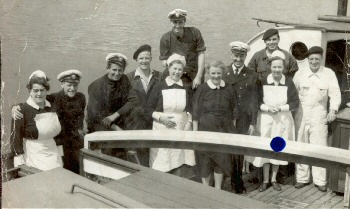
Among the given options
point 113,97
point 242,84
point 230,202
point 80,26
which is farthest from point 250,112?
point 80,26

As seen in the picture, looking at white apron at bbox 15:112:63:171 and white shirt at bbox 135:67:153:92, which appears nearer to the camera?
white apron at bbox 15:112:63:171

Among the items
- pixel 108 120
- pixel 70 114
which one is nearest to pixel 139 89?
pixel 108 120

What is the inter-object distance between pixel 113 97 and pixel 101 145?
122 cm

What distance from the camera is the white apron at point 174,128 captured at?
439 centimetres

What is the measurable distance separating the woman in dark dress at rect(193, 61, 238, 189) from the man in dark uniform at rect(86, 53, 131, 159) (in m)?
0.76

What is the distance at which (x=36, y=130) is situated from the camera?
3932 mm

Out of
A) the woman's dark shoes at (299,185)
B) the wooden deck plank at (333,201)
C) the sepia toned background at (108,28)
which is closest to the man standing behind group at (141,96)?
the woman's dark shoes at (299,185)

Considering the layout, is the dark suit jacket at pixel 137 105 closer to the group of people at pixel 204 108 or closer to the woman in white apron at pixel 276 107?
the group of people at pixel 204 108

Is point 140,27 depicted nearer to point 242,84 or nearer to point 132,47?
point 132,47

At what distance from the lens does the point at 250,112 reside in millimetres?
4625

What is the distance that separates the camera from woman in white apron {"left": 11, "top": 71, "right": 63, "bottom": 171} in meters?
3.88

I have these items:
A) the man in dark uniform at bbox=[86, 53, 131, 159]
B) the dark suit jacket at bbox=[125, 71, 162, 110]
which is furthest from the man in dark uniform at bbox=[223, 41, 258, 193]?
the man in dark uniform at bbox=[86, 53, 131, 159]

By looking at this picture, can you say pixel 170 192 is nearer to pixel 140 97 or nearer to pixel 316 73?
pixel 140 97

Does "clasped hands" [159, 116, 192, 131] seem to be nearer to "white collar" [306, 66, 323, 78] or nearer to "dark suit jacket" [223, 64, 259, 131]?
"dark suit jacket" [223, 64, 259, 131]
